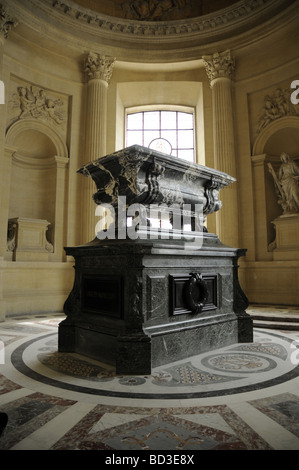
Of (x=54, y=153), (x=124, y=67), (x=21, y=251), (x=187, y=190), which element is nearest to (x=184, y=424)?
(x=187, y=190)

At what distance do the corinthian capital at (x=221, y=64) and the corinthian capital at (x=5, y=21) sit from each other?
19.1ft

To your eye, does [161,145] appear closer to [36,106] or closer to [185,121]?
[185,121]

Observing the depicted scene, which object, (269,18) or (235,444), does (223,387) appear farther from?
(269,18)

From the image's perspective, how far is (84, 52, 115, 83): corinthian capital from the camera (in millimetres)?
10234

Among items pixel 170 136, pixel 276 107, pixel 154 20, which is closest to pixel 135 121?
pixel 170 136

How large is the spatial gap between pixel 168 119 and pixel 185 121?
64cm

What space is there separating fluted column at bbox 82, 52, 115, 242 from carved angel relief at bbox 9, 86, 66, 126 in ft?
3.00

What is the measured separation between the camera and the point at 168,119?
39.5 feet

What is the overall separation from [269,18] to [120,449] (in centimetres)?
1131

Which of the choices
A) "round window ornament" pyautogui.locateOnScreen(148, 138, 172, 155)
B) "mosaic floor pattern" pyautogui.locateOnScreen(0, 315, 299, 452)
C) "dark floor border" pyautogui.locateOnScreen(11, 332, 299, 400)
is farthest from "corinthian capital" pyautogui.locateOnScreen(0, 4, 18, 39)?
"dark floor border" pyautogui.locateOnScreen(11, 332, 299, 400)

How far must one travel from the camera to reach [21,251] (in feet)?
28.3

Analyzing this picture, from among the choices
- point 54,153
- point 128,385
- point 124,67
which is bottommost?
point 128,385

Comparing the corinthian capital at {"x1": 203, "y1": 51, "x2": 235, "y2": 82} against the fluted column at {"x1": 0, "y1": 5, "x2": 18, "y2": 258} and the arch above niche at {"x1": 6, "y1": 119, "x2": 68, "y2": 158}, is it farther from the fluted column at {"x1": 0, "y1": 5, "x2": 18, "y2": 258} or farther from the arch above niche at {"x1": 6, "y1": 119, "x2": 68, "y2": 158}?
the fluted column at {"x1": 0, "y1": 5, "x2": 18, "y2": 258}

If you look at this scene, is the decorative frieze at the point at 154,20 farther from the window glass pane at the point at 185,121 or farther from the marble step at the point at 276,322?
the marble step at the point at 276,322
